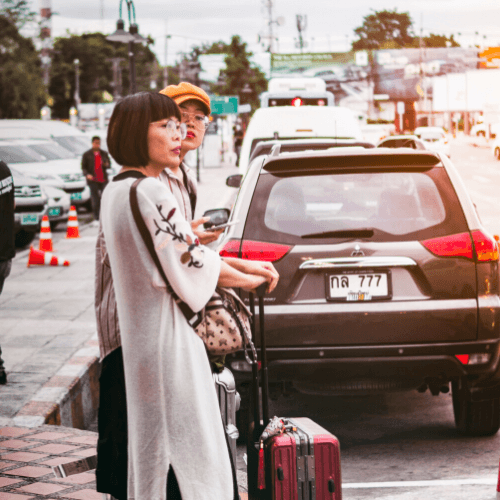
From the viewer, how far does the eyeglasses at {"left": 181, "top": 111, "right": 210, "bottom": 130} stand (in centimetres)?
367

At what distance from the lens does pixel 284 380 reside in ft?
15.3

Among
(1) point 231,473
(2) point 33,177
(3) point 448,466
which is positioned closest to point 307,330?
(3) point 448,466

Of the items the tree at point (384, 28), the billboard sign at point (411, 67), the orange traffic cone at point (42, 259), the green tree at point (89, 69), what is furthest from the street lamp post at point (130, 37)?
the tree at point (384, 28)

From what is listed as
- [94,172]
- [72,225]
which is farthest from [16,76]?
[72,225]

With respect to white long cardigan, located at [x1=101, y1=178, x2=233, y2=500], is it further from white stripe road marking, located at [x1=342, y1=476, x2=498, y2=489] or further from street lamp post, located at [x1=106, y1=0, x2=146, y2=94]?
street lamp post, located at [x1=106, y1=0, x2=146, y2=94]

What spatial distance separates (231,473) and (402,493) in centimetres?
186

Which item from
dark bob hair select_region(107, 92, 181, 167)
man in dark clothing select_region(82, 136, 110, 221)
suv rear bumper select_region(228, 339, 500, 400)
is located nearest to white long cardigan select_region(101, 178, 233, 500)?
dark bob hair select_region(107, 92, 181, 167)

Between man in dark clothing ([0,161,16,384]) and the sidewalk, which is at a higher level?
man in dark clothing ([0,161,16,384])

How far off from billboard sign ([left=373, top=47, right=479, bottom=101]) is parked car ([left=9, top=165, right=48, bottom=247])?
7104cm

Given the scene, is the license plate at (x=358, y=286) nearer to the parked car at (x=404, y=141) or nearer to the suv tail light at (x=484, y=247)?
the suv tail light at (x=484, y=247)

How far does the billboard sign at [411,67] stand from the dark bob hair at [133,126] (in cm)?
8379

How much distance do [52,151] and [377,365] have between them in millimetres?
17629

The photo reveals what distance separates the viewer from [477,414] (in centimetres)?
503

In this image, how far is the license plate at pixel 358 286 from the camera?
Result: 15.0 feet
